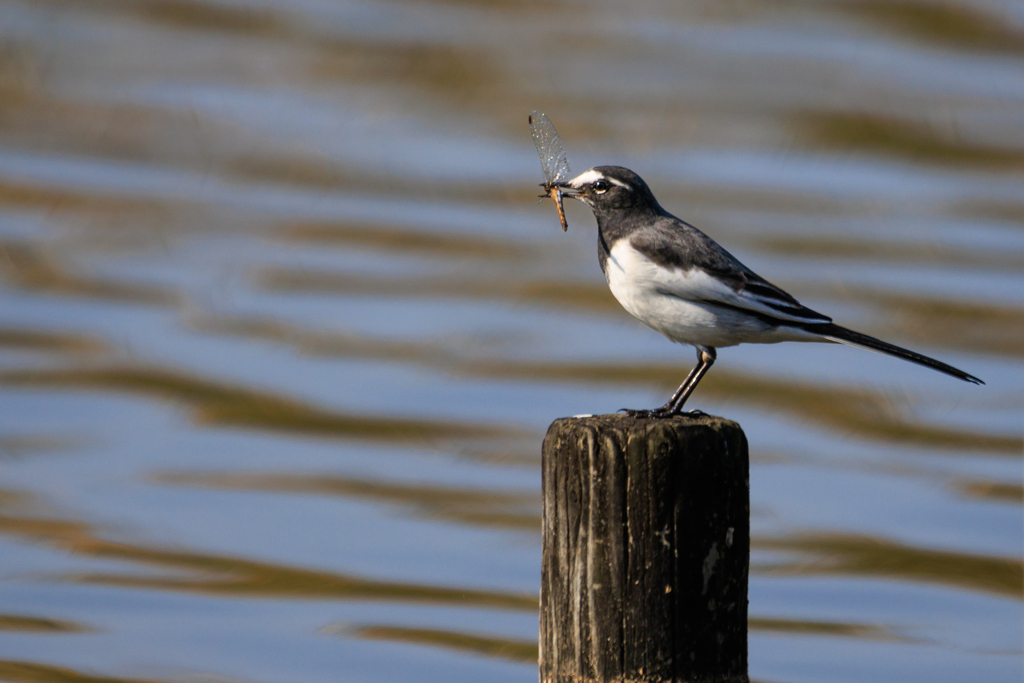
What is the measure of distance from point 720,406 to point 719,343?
383 inches

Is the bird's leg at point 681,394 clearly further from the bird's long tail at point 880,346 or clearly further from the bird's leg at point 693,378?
the bird's long tail at point 880,346

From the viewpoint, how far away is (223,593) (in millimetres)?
9719

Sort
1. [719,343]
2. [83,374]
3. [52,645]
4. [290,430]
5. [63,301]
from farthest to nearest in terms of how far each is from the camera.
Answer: [63,301] < [83,374] < [290,430] < [52,645] < [719,343]

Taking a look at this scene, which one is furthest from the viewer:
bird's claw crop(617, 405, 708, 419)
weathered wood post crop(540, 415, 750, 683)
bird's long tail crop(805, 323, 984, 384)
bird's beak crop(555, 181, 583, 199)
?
bird's beak crop(555, 181, 583, 199)

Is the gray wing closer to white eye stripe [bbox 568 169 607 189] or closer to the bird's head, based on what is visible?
the bird's head

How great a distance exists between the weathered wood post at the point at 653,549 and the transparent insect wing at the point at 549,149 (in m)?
1.49

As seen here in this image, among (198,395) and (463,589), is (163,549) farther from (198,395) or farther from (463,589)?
(198,395)

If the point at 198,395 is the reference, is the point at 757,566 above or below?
below

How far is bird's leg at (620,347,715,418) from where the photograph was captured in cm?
428

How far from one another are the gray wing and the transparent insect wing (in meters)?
0.53

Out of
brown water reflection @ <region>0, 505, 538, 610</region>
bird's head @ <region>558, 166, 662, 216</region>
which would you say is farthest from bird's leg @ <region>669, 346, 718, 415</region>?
brown water reflection @ <region>0, 505, 538, 610</region>

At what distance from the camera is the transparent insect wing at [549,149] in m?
5.00

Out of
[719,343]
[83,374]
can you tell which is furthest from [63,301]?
[719,343]

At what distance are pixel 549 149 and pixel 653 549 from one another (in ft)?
6.09
